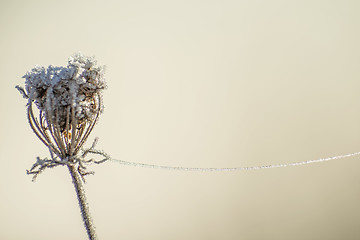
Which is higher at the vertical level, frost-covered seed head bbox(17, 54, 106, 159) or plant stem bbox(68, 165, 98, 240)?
frost-covered seed head bbox(17, 54, 106, 159)

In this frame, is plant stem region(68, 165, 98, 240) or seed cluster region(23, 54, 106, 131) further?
plant stem region(68, 165, 98, 240)

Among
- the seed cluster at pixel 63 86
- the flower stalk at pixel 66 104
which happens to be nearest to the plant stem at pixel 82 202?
the flower stalk at pixel 66 104

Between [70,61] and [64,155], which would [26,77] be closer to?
[70,61]

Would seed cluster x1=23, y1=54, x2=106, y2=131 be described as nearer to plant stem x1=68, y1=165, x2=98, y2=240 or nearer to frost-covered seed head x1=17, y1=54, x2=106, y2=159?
frost-covered seed head x1=17, y1=54, x2=106, y2=159

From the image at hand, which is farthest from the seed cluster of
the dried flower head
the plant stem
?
the plant stem

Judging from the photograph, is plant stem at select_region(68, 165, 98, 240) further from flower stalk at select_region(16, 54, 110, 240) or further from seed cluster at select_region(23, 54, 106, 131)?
seed cluster at select_region(23, 54, 106, 131)

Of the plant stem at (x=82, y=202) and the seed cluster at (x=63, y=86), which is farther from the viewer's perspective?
the plant stem at (x=82, y=202)

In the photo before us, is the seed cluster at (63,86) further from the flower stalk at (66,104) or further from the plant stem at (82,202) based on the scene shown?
the plant stem at (82,202)

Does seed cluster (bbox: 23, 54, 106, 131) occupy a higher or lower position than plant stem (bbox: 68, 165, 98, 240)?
higher

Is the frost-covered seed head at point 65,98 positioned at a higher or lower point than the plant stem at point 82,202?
higher
